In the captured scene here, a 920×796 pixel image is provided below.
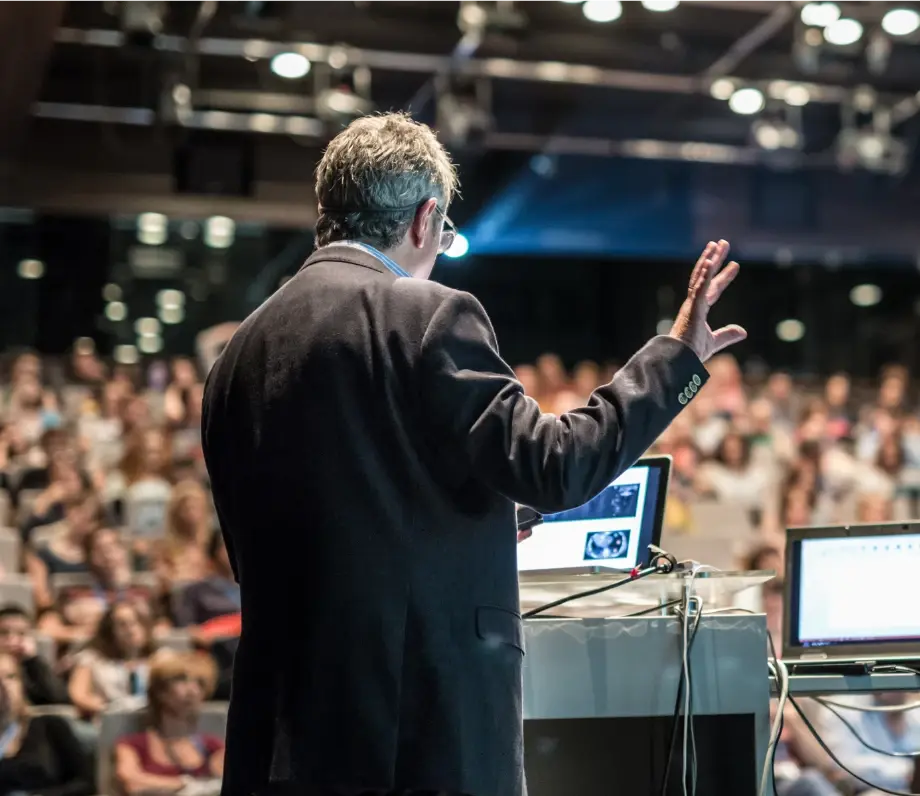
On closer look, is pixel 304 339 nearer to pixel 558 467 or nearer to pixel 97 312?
pixel 558 467

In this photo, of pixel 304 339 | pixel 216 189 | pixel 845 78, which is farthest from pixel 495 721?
pixel 845 78

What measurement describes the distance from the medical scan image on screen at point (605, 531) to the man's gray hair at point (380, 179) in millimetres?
650

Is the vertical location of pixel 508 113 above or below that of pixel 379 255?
above

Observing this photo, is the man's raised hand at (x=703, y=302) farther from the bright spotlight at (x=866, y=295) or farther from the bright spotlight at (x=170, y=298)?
the bright spotlight at (x=866, y=295)

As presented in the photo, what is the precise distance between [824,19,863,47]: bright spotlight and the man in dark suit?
6402mm

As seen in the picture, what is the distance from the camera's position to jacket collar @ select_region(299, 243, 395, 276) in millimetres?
1453

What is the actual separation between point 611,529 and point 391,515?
0.72m

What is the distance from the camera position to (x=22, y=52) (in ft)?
24.0

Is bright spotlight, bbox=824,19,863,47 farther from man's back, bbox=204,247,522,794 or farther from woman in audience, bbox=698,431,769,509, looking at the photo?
man's back, bbox=204,247,522,794

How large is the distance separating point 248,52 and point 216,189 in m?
1.48

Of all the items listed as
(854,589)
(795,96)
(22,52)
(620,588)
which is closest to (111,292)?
(22,52)

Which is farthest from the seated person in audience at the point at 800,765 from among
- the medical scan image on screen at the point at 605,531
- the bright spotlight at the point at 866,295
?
the bright spotlight at the point at 866,295

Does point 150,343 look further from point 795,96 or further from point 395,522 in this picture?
point 395,522

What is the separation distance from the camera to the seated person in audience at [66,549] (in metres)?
5.35
